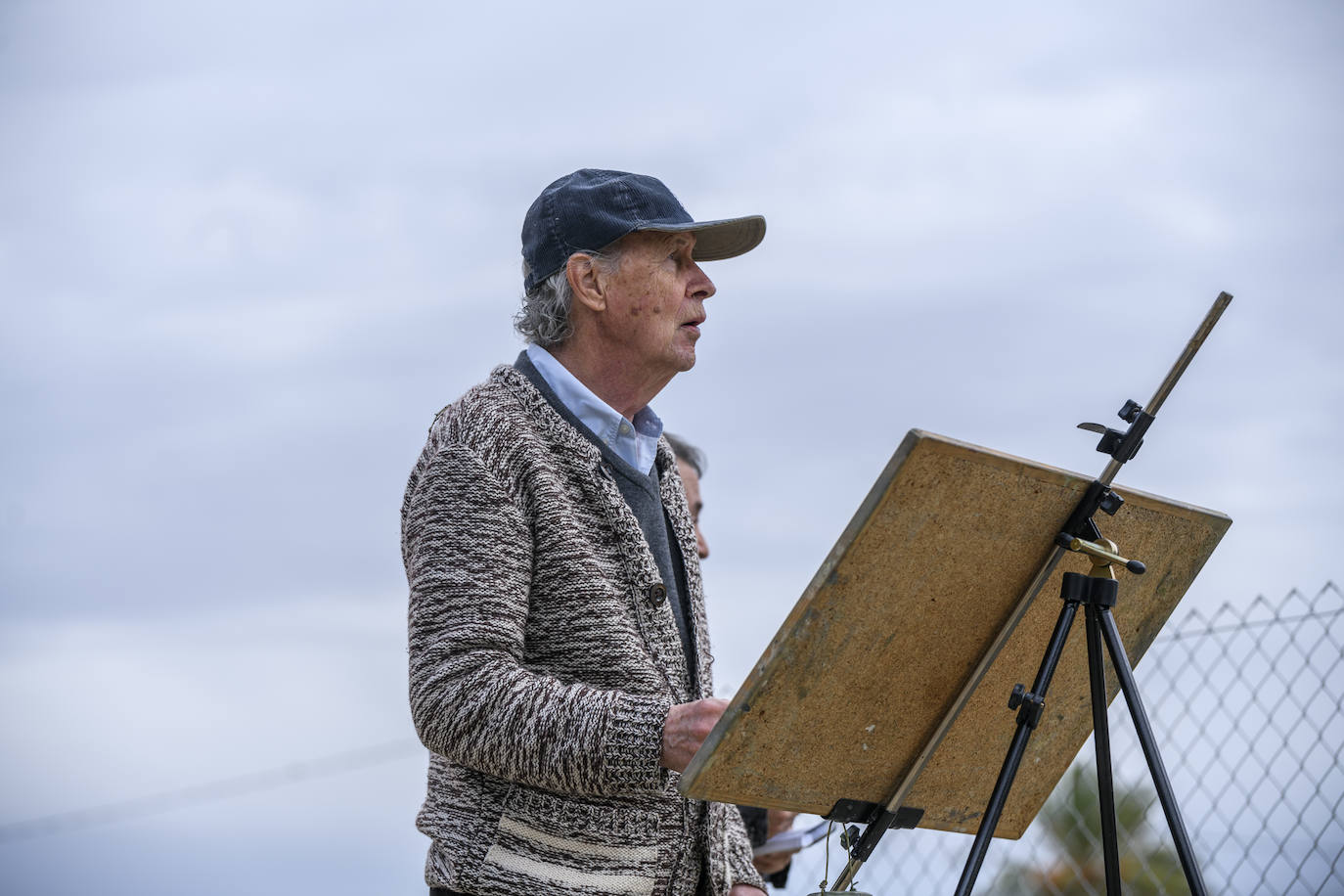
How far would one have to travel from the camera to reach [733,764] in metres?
1.44

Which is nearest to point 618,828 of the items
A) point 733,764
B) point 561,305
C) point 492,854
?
point 492,854

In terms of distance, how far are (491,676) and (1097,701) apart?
2.44ft

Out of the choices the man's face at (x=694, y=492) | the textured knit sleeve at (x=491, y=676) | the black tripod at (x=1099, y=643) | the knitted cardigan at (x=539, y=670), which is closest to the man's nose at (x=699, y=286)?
the knitted cardigan at (x=539, y=670)

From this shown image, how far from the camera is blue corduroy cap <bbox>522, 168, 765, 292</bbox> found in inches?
82.0

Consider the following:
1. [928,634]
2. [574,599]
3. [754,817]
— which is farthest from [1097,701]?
[754,817]

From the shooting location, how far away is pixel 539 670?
6.02ft

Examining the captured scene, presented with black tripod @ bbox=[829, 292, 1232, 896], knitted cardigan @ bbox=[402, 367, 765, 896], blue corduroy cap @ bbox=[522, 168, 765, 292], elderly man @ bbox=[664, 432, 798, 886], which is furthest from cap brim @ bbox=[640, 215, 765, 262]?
elderly man @ bbox=[664, 432, 798, 886]

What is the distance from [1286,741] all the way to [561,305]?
2073 millimetres

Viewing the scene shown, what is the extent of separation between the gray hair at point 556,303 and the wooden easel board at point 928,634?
2.79 ft

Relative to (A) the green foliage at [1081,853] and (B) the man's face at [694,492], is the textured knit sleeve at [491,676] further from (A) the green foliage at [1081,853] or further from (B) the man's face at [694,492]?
(B) the man's face at [694,492]

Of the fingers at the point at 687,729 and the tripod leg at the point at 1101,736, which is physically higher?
the tripod leg at the point at 1101,736

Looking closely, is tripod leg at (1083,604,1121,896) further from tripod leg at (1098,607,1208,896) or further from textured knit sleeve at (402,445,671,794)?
textured knit sleeve at (402,445,671,794)

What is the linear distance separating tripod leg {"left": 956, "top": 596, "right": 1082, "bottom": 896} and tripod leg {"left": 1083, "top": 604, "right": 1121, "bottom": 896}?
36 mm

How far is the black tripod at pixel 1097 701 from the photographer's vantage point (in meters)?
1.50
